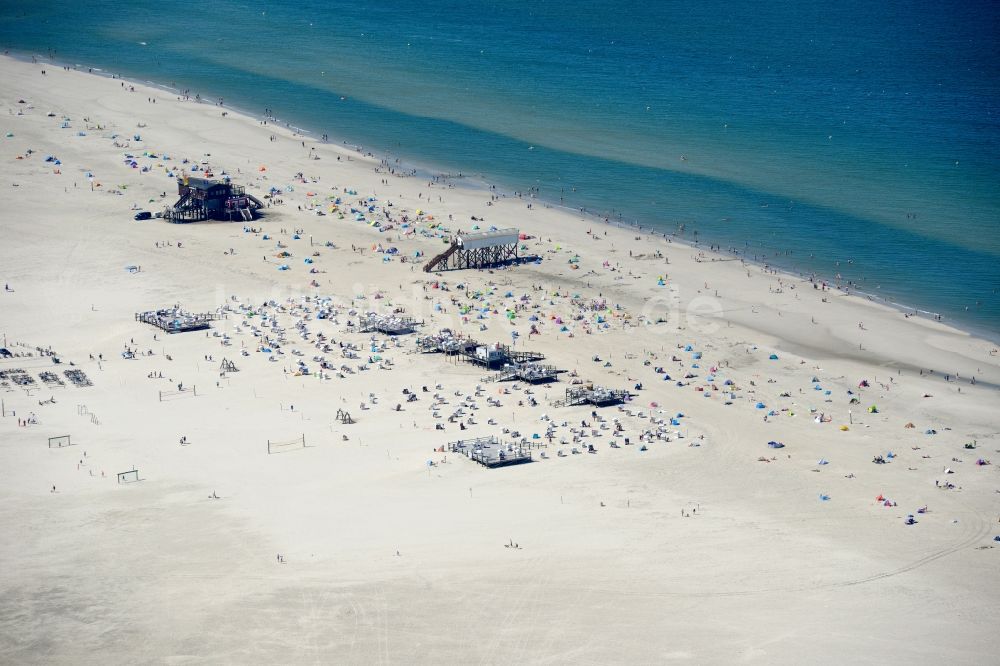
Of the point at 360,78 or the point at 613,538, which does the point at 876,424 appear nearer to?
the point at 613,538

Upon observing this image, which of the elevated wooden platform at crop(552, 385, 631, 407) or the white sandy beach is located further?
the elevated wooden platform at crop(552, 385, 631, 407)

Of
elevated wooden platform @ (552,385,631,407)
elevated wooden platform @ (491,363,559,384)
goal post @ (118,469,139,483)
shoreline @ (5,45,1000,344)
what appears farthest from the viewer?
shoreline @ (5,45,1000,344)

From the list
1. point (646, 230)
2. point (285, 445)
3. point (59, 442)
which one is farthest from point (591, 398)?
point (646, 230)

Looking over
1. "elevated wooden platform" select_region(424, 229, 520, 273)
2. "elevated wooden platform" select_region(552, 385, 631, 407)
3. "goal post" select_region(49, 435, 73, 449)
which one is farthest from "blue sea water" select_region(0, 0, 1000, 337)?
"goal post" select_region(49, 435, 73, 449)

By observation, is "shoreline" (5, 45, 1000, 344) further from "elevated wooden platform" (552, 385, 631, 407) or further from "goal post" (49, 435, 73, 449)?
"goal post" (49, 435, 73, 449)

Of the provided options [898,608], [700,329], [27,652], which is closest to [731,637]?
[898,608]

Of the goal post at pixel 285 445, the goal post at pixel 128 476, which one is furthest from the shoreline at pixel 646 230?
the goal post at pixel 128 476

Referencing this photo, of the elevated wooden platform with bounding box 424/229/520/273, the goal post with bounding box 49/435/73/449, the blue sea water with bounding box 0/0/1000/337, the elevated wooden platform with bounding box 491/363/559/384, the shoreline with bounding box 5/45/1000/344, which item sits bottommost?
the goal post with bounding box 49/435/73/449
